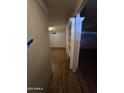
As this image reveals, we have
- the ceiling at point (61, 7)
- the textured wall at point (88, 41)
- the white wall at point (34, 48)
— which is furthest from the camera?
the textured wall at point (88, 41)

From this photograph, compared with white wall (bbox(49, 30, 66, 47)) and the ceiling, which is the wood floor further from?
white wall (bbox(49, 30, 66, 47))

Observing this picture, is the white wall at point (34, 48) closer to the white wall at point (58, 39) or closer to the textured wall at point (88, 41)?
the textured wall at point (88, 41)

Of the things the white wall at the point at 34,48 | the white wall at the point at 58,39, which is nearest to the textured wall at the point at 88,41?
the white wall at the point at 58,39

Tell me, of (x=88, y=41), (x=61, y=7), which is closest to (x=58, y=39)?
(x=88, y=41)

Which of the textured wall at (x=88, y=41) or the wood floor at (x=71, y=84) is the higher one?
the textured wall at (x=88, y=41)

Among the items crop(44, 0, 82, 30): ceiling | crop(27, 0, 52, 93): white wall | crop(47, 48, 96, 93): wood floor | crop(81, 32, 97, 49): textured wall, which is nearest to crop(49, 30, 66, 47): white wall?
crop(81, 32, 97, 49): textured wall

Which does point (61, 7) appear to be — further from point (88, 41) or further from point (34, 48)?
point (88, 41)

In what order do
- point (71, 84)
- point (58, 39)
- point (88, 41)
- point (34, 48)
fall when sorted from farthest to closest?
point (58, 39), point (88, 41), point (71, 84), point (34, 48)

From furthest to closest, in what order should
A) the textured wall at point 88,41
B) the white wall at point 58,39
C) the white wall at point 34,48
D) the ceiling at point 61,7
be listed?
the white wall at point 58,39, the textured wall at point 88,41, the ceiling at point 61,7, the white wall at point 34,48

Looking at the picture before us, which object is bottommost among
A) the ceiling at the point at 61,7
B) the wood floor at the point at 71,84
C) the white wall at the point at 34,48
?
the wood floor at the point at 71,84
